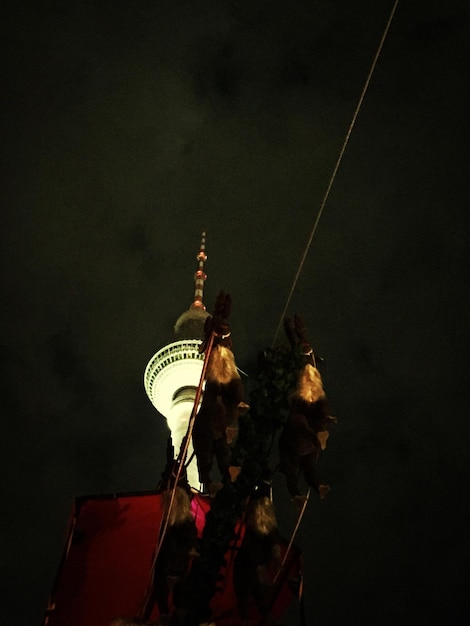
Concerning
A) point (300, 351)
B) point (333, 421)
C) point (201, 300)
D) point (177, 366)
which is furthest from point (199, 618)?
point (201, 300)

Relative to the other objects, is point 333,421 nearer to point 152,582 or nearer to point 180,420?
point 152,582

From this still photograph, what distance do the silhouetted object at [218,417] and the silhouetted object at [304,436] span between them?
678mm

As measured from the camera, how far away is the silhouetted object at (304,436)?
341 inches

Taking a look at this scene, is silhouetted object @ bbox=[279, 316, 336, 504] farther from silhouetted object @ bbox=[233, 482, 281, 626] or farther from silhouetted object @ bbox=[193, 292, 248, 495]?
silhouetted object @ bbox=[193, 292, 248, 495]

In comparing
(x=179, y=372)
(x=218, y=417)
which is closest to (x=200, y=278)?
(x=179, y=372)

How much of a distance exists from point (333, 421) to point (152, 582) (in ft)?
10.3

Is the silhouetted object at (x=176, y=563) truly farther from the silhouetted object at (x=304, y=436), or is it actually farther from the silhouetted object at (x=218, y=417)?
the silhouetted object at (x=304, y=436)

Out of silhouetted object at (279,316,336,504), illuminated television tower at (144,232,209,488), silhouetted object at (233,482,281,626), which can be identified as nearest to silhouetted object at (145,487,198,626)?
silhouetted object at (233,482,281,626)

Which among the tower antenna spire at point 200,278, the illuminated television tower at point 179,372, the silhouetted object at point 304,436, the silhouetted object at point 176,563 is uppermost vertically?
the tower antenna spire at point 200,278

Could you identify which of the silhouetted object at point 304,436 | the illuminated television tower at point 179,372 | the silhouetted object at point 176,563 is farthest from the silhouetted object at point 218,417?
the illuminated television tower at point 179,372

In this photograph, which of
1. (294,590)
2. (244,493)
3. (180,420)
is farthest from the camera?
(180,420)

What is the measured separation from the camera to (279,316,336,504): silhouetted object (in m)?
8.67

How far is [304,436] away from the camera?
866 centimetres

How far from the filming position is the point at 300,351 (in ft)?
32.4
